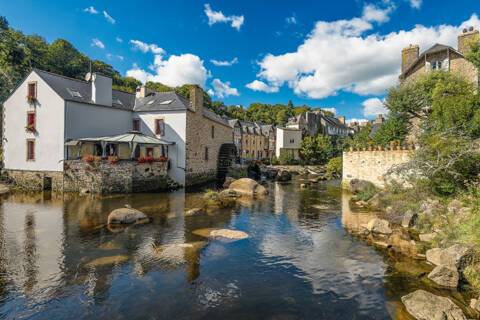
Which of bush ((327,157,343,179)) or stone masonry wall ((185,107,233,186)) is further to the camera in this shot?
bush ((327,157,343,179))

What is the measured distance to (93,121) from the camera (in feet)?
72.3

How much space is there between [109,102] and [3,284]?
19.1 metres

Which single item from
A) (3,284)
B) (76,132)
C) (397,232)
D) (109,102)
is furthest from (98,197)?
(397,232)

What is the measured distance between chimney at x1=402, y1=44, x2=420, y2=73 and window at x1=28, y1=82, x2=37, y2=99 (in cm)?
3240

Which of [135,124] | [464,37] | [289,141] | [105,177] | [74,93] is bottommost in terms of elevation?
[105,177]

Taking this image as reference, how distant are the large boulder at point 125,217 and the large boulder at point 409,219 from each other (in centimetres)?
1168

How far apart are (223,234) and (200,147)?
16135mm

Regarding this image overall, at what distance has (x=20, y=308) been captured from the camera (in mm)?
5828

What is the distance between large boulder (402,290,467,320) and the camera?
536 centimetres

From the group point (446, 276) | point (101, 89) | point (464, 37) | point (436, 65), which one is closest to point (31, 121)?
point (101, 89)

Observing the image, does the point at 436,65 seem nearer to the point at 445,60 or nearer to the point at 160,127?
the point at 445,60

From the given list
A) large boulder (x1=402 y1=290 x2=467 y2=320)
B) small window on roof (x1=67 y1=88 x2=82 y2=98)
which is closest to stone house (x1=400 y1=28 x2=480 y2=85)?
large boulder (x1=402 y1=290 x2=467 y2=320)

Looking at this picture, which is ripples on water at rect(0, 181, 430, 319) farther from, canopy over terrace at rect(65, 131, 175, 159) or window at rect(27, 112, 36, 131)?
window at rect(27, 112, 36, 131)

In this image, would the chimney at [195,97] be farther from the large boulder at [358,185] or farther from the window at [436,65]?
the window at [436,65]
